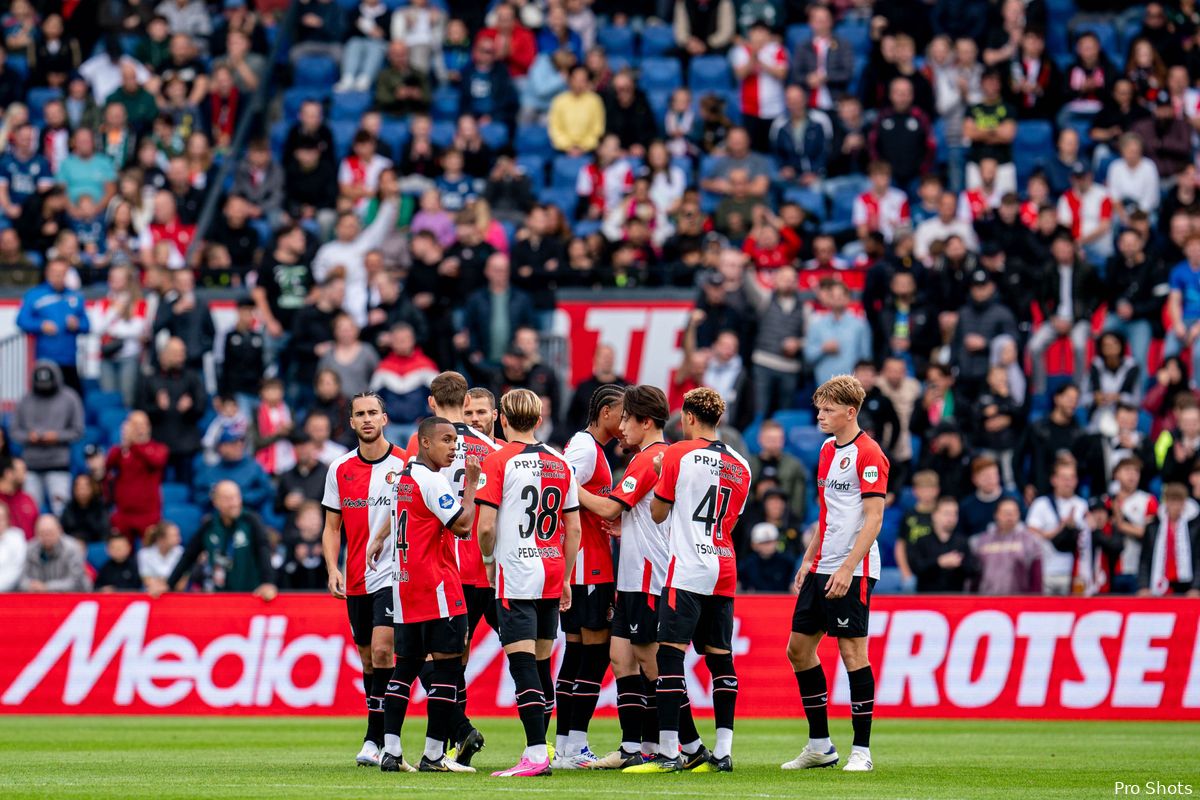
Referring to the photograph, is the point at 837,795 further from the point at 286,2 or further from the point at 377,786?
the point at 286,2

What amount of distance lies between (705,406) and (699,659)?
23.9ft

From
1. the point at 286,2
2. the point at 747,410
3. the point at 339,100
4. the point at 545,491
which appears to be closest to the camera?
the point at 545,491

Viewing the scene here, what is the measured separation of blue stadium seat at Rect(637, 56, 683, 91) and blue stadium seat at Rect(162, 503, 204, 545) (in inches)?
390

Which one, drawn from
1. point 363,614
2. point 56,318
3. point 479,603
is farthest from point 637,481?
point 56,318

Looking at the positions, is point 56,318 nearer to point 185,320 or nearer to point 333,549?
point 185,320

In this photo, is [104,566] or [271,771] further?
[104,566]

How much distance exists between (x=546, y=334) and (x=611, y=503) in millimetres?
11743

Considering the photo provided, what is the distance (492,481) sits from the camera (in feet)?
39.9

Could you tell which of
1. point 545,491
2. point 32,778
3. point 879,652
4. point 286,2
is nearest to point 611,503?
point 545,491

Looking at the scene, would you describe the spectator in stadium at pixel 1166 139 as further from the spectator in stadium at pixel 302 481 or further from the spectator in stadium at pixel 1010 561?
the spectator in stadium at pixel 302 481

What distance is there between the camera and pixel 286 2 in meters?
31.1

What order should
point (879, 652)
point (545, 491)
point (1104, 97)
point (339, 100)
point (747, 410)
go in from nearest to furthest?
point (545, 491) < point (879, 652) < point (747, 410) < point (1104, 97) < point (339, 100)

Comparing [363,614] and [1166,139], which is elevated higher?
[1166,139]

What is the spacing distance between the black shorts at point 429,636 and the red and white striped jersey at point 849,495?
2.45m
